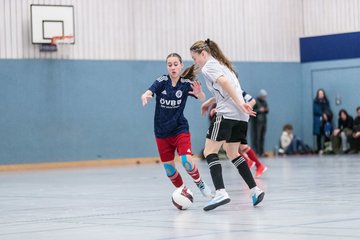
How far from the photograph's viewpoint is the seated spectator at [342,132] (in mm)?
29058

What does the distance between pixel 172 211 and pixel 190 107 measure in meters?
18.7

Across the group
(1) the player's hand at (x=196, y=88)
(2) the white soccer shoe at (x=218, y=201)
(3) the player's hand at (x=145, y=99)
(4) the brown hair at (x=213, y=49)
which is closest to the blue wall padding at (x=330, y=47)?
(1) the player's hand at (x=196, y=88)

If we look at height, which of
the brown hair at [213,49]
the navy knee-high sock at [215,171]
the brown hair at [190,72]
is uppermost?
the brown hair at [213,49]

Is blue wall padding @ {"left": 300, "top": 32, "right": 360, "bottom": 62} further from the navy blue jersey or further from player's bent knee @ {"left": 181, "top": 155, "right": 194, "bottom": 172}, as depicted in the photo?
player's bent knee @ {"left": 181, "top": 155, "right": 194, "bottom": 172}

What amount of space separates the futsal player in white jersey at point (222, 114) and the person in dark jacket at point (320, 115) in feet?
66.2

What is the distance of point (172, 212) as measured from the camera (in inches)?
393

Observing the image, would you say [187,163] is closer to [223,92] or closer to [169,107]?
[169,107]

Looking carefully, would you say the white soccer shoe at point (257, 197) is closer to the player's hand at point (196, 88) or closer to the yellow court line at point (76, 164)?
the player's hand at point (196, 88)

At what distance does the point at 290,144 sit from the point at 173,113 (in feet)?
65.5

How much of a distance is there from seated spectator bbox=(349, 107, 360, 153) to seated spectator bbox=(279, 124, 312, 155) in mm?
2029

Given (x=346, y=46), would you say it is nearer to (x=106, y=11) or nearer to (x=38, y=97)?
(x=106, y=11)

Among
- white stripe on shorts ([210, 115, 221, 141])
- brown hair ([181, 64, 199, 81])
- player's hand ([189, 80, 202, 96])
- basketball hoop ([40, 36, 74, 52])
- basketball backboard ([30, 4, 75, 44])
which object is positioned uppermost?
basketball backboard ([30, 4, 75, 44])

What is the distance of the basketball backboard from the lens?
25.0 meters

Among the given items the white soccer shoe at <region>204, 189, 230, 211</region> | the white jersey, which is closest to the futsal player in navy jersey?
the white jersey
